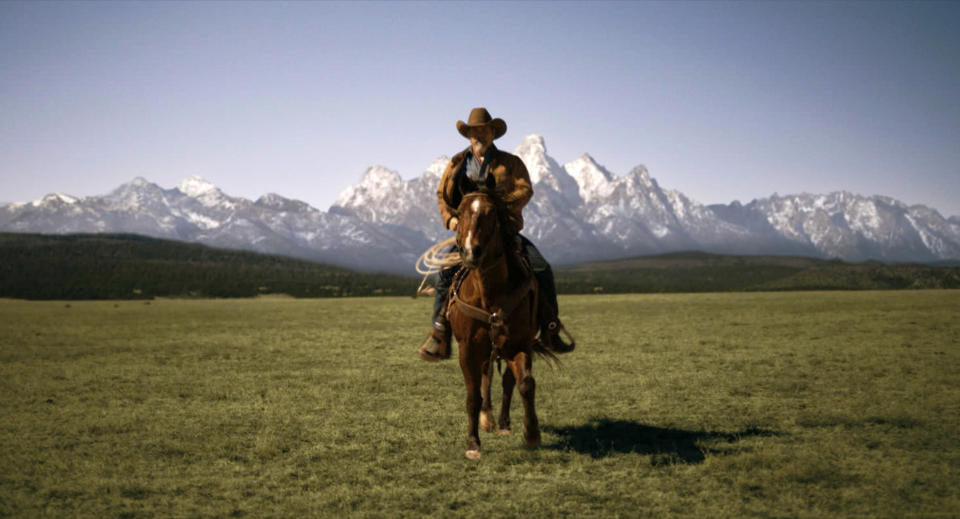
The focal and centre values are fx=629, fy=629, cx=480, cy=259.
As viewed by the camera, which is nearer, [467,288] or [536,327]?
[467,288]

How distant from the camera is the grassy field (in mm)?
6766

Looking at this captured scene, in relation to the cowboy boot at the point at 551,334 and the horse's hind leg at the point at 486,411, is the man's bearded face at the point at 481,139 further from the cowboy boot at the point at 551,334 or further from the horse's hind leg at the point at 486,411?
the horse's hind leg at the point at 486,411

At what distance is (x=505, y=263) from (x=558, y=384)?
6926 millimetres

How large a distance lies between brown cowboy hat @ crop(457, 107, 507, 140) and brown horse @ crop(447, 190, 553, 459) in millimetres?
1228

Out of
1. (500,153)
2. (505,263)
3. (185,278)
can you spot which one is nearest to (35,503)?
(505,263)

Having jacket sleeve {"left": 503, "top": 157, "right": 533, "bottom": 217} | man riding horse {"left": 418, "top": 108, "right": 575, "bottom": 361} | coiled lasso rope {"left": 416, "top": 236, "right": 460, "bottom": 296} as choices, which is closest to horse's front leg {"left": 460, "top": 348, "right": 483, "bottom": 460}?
man riding horse {"left": 418, "top": 108, "right": 575, "bottom": 361}

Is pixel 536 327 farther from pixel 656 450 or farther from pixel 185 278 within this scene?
pixel 185 278

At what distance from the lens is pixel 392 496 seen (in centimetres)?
693

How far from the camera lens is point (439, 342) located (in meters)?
9.24

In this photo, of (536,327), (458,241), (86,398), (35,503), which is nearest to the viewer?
(35,503)

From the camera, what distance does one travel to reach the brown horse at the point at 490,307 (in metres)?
7.61

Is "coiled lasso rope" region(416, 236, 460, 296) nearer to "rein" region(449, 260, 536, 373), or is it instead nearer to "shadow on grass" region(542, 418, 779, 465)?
"rein" region(449, 260, 536, 373)

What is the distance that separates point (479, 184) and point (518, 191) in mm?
767

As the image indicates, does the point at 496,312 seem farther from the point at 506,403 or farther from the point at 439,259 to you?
the point at 506,403
